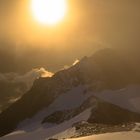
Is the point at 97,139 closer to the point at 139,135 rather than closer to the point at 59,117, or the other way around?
the point at 139,135

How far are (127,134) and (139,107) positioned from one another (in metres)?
139

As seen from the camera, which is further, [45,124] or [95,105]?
[45,124]

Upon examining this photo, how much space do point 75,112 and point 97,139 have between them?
14013cm

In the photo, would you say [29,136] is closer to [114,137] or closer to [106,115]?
Answer: [106,115]

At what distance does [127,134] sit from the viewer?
5422cm

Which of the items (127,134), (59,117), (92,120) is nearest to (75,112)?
(59,117)

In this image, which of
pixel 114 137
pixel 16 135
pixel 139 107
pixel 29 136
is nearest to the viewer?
pixel 114 137

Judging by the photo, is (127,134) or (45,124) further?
(45,124)

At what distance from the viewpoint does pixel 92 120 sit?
155 meters

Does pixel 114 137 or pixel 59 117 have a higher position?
pixel 59 117

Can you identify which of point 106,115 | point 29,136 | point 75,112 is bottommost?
point 29,136

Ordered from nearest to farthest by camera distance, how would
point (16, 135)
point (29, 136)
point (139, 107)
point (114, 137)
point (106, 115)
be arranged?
point (114, 137), point (29, 136), point (16, 135), point (106, 115), point (139, 107)

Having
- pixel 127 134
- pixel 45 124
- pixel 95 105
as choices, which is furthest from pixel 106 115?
pixel 127 134

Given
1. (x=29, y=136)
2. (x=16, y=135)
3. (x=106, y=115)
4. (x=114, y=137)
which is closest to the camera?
(x=114, y=137)
